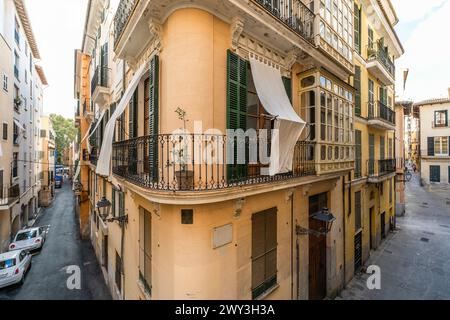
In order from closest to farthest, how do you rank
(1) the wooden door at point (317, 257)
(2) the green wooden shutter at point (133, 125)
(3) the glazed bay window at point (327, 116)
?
(2) the green wooden shutter at point (133, 125)
(3) the glazed bay window at point (327, 116)
(1) the wooden door at point (317, 257)

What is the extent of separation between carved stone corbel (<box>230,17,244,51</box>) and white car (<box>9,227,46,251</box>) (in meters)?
18.4

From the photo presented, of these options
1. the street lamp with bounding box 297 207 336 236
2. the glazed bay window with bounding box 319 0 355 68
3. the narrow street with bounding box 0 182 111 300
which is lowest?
the narrow street with bounding box 0 182 111 300

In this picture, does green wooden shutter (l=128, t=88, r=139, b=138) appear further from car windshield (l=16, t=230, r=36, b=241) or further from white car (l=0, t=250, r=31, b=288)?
car windshield (l=16, t=230, r=36, b=241)

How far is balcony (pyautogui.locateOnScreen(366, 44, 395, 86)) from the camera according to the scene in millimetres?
12688

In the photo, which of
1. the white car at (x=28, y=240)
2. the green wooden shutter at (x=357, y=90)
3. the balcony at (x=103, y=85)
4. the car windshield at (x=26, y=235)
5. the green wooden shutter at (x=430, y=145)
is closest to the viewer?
the balcony at (x=103, y=85)

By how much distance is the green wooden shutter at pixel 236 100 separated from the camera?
5125 millimetres

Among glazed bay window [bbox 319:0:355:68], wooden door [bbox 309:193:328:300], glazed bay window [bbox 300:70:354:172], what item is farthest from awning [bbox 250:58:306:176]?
wooden door [bbox 309:193:328:300]

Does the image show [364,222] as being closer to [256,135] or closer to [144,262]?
[256,135]

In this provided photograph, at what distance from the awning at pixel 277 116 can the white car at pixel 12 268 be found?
14.0m

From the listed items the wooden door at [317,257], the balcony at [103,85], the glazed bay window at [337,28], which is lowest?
the wooden door at [317,257]

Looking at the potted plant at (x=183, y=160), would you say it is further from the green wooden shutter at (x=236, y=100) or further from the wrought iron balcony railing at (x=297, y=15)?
the wrought iron balcony railing at (x=297, y=15)

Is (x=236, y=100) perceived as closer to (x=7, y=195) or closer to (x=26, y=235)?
(x=7, y=195)

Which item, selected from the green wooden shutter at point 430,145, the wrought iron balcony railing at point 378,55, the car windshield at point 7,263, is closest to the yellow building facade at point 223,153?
the wrought iron balcony railing at point 378,55

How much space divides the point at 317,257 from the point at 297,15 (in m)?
8.34
